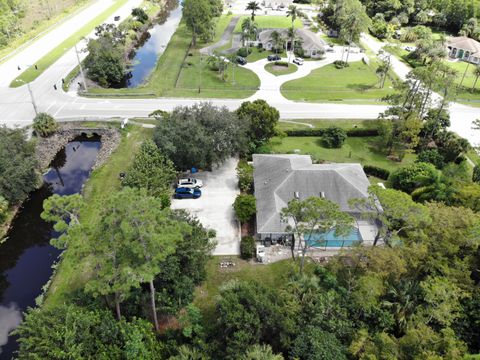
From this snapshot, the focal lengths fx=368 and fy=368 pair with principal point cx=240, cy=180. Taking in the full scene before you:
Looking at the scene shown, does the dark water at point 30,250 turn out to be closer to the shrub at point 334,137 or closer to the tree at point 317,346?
the tree at point 317,346

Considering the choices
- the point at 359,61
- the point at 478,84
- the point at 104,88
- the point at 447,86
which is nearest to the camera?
the point at 447,86

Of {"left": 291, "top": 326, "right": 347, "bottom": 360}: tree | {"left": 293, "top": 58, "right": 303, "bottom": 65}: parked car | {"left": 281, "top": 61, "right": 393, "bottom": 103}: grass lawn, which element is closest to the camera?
{"left": 291, "top": 326, "right": 347, "bottom": 360}: tree

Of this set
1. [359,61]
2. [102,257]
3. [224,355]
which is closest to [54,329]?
[102,257]

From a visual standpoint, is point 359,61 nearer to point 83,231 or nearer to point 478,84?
point 478,84

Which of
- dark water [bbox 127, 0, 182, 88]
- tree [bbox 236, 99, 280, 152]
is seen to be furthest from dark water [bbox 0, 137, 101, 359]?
dark water [bbox 127, 0, 182, 88]

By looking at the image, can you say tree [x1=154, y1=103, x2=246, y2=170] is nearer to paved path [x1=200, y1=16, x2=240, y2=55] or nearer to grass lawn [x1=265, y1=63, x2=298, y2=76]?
grass lawn [x1=265, y1=63, x2=298, y2=76]

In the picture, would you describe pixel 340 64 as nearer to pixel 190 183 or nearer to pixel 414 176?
pixel 414 176
